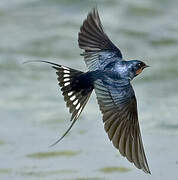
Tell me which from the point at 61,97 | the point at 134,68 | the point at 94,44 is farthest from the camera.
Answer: the point at 61,97

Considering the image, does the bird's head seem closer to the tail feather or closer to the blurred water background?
the tail feather

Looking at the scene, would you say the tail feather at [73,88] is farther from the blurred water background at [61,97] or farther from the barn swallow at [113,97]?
the blurred water background at [61,97]

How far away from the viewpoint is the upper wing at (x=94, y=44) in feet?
17.0

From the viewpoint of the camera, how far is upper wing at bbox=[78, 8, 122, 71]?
518 centimetres

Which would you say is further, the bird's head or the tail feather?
the bird's head

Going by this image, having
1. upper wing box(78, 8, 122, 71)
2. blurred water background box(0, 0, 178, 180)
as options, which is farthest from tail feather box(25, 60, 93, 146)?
blurred water background box(0, 0, 178, 180)

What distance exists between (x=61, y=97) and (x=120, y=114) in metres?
2.08

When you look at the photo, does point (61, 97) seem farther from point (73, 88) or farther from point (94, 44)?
point (73, 88)

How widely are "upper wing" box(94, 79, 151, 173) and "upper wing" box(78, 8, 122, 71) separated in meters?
0.34

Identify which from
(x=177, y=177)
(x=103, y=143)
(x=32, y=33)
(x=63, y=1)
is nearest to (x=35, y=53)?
(x=32, y=33)

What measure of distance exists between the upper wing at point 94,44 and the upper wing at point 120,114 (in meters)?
0.34

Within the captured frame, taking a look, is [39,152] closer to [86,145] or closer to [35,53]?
[86,145]

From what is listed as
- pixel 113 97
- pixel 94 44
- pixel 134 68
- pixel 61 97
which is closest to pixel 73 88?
pixel 113 97

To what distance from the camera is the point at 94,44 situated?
17.3ft
